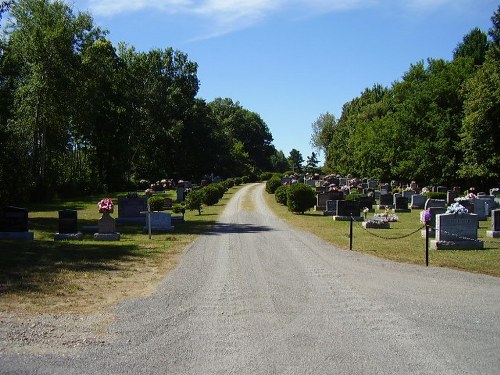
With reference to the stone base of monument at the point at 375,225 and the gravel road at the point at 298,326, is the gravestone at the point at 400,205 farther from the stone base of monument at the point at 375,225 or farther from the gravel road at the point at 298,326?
the gravel road at the point at 298,326

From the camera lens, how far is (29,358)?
5719mm

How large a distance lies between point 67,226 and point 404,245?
11013mm

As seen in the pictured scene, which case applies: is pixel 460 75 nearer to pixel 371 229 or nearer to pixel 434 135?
pixel 434 135

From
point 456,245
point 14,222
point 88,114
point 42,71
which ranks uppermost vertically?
point 42,71

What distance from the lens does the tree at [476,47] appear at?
5769 centimetres

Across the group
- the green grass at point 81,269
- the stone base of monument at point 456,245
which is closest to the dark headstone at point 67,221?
the green grass at point 81,269

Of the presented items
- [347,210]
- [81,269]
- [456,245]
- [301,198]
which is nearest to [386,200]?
[301,198]

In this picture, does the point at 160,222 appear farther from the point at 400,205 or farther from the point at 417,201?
the point at 417,201

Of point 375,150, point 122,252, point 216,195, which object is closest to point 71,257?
point 122,252

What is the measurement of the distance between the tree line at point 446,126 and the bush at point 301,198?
782 inches

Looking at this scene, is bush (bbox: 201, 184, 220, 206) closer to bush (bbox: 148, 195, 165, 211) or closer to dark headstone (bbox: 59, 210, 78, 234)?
bush (bbox: 148, 195, 165, 211)

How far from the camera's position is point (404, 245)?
1630 centimetres

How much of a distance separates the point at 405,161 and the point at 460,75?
33.7 ft

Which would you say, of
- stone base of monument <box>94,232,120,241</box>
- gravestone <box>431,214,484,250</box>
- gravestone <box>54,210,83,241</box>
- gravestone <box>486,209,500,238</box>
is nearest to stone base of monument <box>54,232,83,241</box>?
gravestone <box>54,210,83,241</box>
